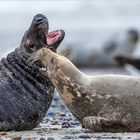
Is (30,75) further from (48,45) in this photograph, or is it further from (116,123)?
(116,123)

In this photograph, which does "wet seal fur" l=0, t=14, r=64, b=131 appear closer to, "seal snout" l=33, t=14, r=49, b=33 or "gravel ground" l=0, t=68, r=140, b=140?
"seal snout" l=33, t=14, r=49, b=33

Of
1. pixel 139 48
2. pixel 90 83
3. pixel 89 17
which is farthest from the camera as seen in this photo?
pixel 89 17

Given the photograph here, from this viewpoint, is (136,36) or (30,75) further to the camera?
(136,36)

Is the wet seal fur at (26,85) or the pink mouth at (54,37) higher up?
the pink mouth at (54,37)

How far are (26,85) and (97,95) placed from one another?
2.94 feet

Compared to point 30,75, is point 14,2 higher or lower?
higher

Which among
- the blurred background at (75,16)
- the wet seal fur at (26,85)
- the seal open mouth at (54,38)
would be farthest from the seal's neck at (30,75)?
the blurred background at (75,16)

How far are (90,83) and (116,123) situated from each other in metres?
0.44

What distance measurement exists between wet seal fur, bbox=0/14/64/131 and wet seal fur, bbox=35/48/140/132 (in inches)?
14.6

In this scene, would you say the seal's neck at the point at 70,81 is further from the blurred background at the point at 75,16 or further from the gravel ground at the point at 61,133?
the blurred background at the point at 75,16

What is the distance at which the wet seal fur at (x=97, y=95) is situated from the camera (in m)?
6.41

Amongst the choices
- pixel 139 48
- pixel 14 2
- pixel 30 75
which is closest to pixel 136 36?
pixel 139 48

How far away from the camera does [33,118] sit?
7004mm

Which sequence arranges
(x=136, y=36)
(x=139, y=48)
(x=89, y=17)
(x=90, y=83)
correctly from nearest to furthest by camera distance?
(x=90, y=83) < (x=136, y=36) < (x=139, y=48) < (x=89, y=17)
